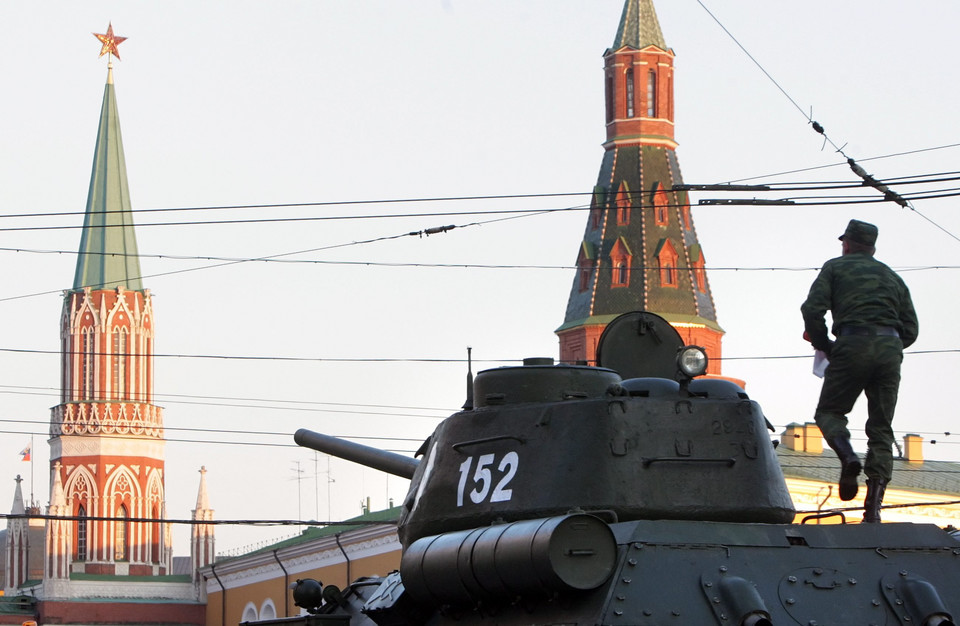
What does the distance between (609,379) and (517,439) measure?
971 mm

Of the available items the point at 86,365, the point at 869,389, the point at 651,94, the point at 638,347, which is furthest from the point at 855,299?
the point at 86,365

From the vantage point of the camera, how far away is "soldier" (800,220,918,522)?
1159 centimetres

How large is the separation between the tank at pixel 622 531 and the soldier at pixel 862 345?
518mm

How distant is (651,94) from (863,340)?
221 feet

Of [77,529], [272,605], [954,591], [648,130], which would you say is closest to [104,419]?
[77,529]

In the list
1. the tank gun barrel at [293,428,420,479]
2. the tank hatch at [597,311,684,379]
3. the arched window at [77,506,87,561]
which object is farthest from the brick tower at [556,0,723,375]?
the tank hatch at [597,311,684,379]

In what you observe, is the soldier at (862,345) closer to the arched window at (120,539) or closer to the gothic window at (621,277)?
the gothic window at (621,277)

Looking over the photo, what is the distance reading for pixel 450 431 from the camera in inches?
472

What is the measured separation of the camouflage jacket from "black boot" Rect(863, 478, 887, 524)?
873mm

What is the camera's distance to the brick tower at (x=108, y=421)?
274ft

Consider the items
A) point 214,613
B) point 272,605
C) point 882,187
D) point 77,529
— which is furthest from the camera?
point 77,529

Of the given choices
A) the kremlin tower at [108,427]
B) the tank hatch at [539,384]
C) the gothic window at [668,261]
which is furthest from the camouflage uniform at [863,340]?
the kremlin tower at [108,427]

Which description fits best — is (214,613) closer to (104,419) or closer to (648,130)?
(104,419)

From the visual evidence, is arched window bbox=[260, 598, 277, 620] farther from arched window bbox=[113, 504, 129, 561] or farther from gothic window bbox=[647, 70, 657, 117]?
gothic window bbox=[647, 70, 657, 117]
